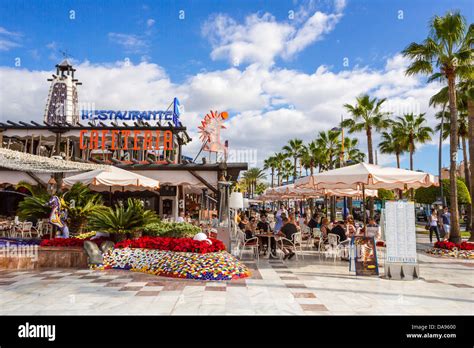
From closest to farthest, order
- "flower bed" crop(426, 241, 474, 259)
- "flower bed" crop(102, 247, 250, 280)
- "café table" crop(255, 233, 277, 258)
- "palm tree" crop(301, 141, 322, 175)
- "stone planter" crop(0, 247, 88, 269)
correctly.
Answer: "flower bed" crop(102, 247, 250, 280)
"stone planter" crop(0, 247, 88, 269)
"café table" crop(255, 233, 277, 258)
"flower bed" crop(426, 241, 474, 259)
"palm tree" crop(301, 141, 322, 175)

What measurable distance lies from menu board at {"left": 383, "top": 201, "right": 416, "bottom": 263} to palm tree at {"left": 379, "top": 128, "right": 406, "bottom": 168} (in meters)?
28.1

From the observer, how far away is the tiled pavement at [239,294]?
5.34m

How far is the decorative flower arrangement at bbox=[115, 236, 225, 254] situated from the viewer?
27.0ft

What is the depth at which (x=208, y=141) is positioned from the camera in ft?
65.0

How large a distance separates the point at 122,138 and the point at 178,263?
15.9 meters

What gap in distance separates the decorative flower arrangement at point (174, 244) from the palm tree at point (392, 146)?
97.9 ft

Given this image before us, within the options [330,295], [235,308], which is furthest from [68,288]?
[330,295]

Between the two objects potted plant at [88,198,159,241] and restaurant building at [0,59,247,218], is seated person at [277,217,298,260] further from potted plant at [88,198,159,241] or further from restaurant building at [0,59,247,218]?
restaurant building at [0,59,247,218]

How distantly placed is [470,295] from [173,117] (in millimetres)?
19685

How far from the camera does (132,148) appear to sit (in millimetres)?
22250

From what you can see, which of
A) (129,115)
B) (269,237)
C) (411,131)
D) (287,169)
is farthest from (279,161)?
(269,237)

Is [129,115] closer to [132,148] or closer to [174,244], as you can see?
[132,148]

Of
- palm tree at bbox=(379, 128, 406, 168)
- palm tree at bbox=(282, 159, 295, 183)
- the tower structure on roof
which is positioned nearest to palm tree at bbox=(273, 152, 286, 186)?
palm tree at bbox=(282, 159, 295, 183)
